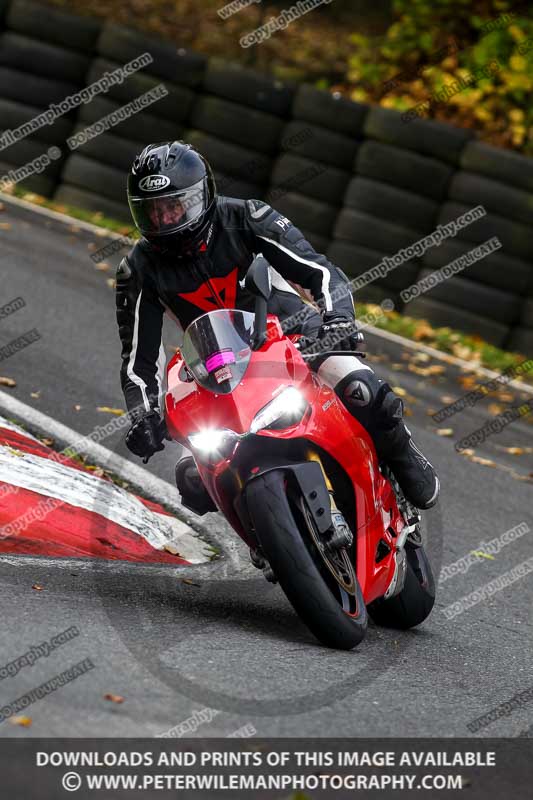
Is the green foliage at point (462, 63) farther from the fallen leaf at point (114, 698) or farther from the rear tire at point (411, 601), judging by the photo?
the fallen leaf at point (114, 698)

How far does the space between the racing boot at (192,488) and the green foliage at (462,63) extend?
900 centimetres

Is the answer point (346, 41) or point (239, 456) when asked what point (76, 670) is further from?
point (346, 41)

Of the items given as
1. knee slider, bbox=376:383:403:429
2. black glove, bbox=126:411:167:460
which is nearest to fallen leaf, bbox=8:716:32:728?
black glove, bbox=126:411:167:460

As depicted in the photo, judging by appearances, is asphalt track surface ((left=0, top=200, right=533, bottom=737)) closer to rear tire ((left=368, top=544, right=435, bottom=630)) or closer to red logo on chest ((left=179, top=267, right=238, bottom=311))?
rear tire ((left=368, top=544, right=435, bottom=630))

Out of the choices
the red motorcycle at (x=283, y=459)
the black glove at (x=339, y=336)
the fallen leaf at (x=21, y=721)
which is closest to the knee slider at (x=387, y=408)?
the red motorcycle at (x=283, y=459)

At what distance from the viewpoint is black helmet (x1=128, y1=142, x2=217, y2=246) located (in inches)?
179

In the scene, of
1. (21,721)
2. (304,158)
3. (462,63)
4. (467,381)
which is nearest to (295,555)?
(21,721)

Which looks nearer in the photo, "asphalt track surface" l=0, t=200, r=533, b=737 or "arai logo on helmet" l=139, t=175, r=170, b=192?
"asphalt track surface" l=0, t=200, r=533, b=737

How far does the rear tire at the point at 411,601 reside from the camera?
4.98 m

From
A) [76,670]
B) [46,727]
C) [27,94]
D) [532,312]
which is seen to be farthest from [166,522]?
[27,94]

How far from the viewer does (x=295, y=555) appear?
397cm

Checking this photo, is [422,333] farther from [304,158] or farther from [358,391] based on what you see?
[358,391]

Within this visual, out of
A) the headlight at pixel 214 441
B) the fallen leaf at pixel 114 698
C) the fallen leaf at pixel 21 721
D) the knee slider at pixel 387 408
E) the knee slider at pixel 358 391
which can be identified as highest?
the knee slider at pixel 358 391

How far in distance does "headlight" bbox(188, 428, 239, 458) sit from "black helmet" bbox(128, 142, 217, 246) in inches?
33.5
